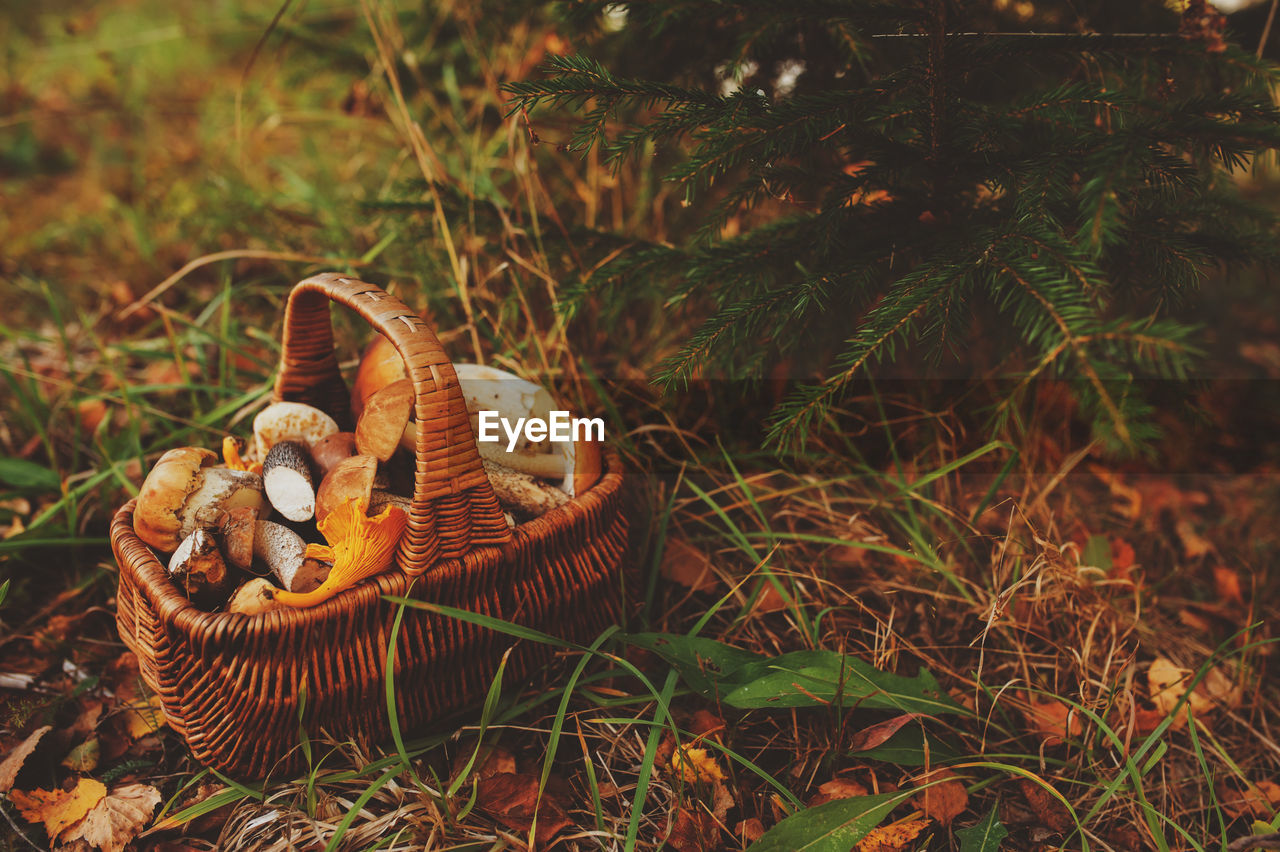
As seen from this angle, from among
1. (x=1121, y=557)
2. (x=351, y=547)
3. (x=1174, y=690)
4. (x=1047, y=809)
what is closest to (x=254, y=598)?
(x=351, y=547)

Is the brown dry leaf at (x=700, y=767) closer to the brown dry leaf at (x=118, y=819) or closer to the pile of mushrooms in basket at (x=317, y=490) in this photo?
the pile of mushrooms in basket at (x=317, y=490)

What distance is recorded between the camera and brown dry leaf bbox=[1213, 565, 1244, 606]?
5.34 feet

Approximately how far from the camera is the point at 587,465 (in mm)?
1346

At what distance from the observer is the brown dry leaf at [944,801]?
116 cm

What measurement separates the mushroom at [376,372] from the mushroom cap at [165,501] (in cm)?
30

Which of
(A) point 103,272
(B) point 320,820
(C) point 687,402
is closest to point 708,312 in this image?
(C) point 687,402

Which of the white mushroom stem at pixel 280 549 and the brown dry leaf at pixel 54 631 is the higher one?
the white mushroom stem at pixel 280 549

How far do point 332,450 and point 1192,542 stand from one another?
1.99 m

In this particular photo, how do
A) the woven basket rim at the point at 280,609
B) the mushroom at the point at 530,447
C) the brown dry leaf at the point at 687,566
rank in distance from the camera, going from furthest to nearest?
the brown dry leaf at the point at 687,566 < the mushroom at the point at 530,447 < the woven basket rim at the point at 280,609

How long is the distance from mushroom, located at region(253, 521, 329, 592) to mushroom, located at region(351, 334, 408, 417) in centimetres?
26

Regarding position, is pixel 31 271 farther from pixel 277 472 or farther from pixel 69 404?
pixel 277 472

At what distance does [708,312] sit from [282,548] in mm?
1187

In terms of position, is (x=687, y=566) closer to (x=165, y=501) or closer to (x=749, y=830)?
(x=749, y=830)

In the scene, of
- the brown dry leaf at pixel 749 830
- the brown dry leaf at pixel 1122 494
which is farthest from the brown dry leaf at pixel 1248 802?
the brown dry leaf at pixel 749 830
